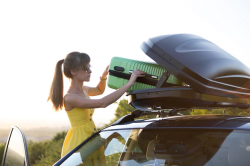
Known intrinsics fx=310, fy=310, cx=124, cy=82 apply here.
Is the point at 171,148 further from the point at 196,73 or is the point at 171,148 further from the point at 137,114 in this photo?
the point at 137,114

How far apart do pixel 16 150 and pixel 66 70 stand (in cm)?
94

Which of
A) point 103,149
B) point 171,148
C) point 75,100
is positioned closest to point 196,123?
point 171,148

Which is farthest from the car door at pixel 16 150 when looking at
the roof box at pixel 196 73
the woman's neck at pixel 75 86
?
the roof box at pixel 196 73

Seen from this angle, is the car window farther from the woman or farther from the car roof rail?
the woman

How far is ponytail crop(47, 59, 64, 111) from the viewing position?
306 centimetres

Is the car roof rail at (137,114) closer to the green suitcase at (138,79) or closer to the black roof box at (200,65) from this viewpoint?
the green suitcase at (138,79)

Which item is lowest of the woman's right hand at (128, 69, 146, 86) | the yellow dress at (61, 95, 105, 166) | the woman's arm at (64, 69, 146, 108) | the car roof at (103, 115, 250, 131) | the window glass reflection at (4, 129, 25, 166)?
the window glass reflection at (4, 129, 25, 166)

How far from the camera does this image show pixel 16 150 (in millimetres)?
3100

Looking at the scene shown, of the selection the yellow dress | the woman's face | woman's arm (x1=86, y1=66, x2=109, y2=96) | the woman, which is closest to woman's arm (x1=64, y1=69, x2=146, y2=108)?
the woman

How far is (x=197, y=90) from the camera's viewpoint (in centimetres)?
225

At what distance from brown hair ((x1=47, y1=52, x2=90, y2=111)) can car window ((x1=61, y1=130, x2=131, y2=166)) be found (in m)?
0.70

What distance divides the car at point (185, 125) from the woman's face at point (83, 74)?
68 cm

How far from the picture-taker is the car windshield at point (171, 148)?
7.17ft

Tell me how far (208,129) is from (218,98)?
0.33m
